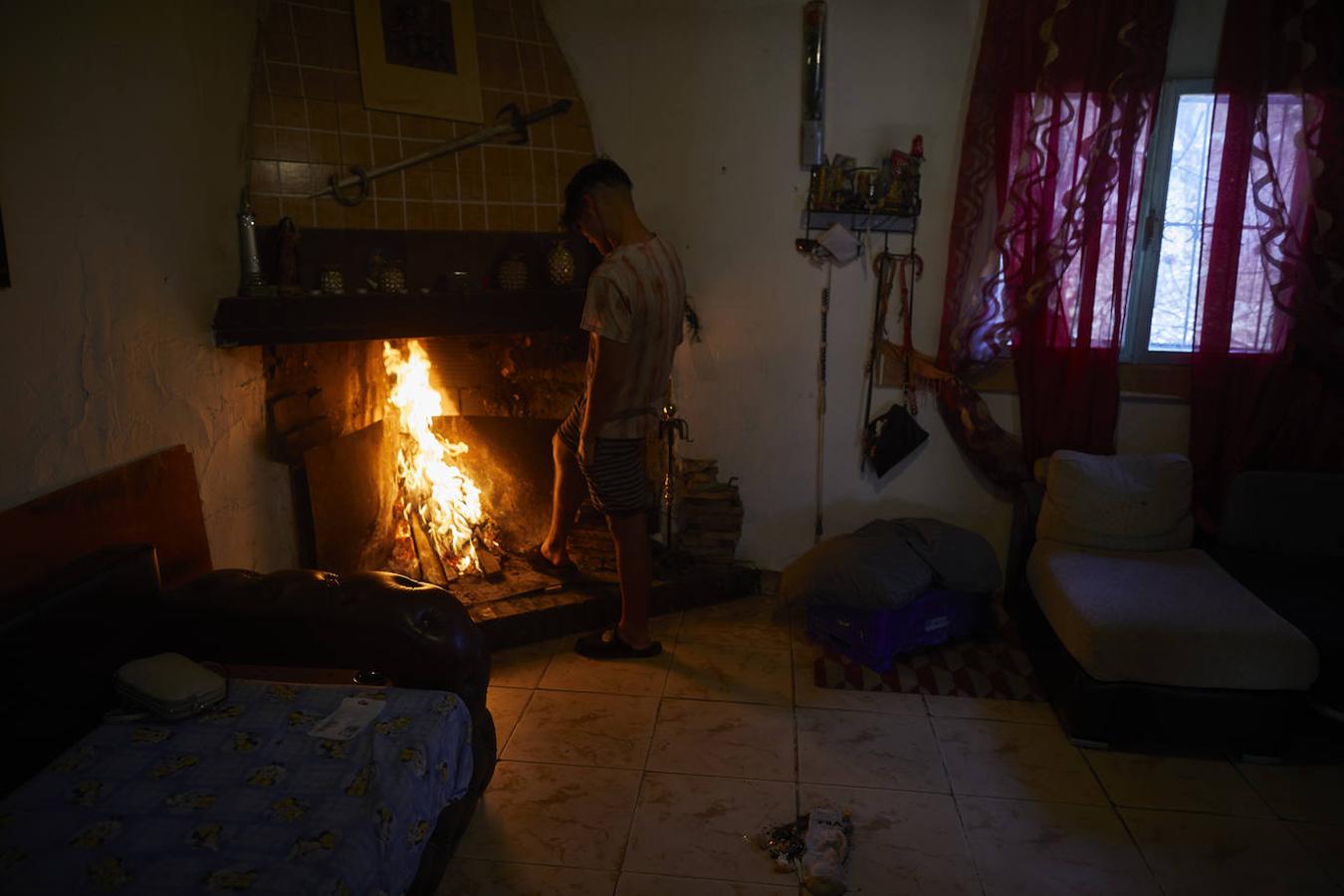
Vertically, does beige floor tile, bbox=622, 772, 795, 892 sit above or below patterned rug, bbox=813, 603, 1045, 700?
below

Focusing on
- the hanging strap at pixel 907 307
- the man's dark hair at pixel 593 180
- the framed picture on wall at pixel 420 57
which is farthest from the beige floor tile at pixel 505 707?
the framed picture on wall at pixel 420 57

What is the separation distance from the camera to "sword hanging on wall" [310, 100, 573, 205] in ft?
9.68

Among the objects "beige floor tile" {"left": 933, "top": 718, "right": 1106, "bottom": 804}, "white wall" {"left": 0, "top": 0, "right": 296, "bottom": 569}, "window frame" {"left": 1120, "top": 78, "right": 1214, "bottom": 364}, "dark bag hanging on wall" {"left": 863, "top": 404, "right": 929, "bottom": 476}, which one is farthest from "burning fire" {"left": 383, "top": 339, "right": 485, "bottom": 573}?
"window frame" {"left": 1120, "top": 78, "right": 1214, "bottom": 364}

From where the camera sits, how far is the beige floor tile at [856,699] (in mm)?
2869

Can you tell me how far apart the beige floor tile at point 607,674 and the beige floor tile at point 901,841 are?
2.42 feet

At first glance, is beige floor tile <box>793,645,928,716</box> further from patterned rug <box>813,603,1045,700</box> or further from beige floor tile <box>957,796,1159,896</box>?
beige floor tile <box>957,796,1159,896</box>

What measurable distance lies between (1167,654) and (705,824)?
57.6 inches

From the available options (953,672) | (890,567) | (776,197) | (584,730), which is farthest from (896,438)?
(584,730)

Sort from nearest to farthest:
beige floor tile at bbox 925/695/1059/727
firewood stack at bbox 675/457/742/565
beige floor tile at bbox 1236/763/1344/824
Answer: beige floor tile at bbox 1236/763/1344/824, beige floor tile at bbox 925/695/1059/727, firewood stack at bbox 675/457/742/565

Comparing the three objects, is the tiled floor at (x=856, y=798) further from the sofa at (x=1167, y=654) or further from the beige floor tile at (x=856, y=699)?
the sofa at (x=1167, y=654)

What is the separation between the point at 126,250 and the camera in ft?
7.52

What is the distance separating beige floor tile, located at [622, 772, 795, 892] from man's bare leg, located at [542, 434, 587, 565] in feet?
3.95

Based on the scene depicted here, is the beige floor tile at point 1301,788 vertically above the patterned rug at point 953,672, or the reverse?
the patterned rug at point 953,672

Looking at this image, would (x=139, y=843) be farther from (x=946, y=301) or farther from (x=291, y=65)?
(x=946, y=301)
